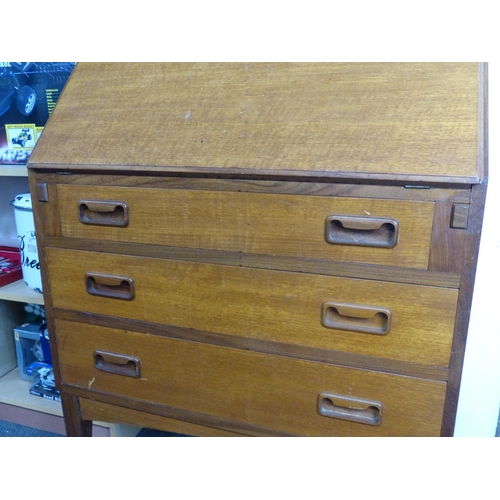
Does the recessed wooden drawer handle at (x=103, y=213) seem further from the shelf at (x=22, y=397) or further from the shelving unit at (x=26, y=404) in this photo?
the shelf at (x=22, y=397)

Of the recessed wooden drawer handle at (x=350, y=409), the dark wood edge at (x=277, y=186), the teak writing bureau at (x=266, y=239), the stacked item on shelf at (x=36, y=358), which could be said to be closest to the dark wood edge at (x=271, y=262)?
the teak writing bureau at (x=266, y=239)

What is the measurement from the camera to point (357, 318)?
32.1 inches

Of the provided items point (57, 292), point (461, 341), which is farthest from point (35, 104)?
point (461, 341)

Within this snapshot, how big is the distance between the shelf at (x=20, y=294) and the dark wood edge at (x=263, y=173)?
52 cm

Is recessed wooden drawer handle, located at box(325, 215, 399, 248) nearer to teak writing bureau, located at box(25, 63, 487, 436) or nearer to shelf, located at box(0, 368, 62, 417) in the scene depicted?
teak writing bureau, located at box(25, 63, 487, 436)

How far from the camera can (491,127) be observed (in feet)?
3.30

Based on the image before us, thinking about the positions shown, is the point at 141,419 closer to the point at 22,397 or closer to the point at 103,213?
the point at 103,213

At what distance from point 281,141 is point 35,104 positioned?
1.03 meters

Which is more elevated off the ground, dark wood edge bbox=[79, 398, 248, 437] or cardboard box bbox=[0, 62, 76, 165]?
cardboard box bbox=[0, 62, 76, 165]

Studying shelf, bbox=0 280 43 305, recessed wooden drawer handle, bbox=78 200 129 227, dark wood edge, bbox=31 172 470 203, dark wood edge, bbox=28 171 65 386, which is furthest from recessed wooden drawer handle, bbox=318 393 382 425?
shelf, bbox=0 280 43 305

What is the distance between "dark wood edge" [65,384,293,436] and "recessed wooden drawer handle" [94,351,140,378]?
0.07m

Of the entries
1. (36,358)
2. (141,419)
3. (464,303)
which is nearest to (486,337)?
(464,303)

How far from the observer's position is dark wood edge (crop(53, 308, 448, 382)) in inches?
31.4

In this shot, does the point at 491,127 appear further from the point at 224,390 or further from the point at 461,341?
the point at 224,390
